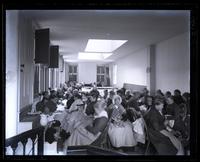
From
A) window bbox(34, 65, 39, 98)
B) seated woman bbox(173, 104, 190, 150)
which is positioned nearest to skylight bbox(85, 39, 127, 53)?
window bbox(34, 65, 39, 98)

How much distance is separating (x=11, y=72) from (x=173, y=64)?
3.72 ft

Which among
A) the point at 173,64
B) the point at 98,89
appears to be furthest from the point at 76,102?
the point at 173,64

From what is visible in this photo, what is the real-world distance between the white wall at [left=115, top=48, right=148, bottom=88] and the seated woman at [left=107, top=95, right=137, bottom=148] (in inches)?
9.2

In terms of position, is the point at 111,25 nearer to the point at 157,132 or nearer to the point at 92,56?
the point at 92,56

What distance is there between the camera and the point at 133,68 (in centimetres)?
173

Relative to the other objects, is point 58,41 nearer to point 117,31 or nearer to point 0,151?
point 117,31

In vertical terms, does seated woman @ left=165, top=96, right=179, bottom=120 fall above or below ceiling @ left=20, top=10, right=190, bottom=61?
below

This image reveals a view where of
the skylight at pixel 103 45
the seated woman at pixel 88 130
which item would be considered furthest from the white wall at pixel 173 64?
the seated woman at pixel 88 130

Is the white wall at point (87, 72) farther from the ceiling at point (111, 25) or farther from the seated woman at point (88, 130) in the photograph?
the seated woman at point (88, 130)

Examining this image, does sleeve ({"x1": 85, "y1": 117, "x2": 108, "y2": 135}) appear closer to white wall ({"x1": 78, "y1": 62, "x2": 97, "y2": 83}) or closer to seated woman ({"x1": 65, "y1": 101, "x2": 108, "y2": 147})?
seated woman ({"x1": 65, "y1": 101, "x2": 108, "y2": 147})

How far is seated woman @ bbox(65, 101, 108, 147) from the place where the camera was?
1540 millimetres

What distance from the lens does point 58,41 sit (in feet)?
5.46

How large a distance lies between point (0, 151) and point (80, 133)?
522 millimetres
